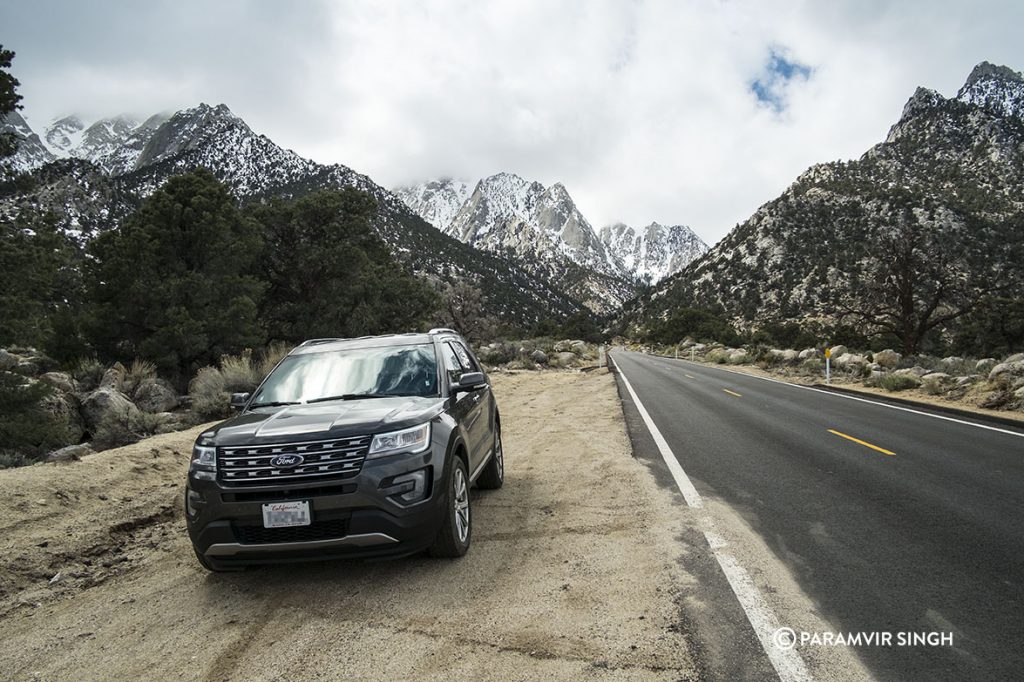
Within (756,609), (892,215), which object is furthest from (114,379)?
(892,215)

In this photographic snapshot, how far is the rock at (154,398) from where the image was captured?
573 inches

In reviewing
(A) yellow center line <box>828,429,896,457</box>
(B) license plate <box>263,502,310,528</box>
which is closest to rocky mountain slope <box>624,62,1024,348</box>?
(A) yellow center line <box>828,429,896,457</box>

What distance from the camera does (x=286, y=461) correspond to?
3.79m

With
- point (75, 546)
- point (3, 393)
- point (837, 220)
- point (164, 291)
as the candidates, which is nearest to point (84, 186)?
point (164, 291)

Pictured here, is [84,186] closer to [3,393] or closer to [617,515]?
A: [3,393]

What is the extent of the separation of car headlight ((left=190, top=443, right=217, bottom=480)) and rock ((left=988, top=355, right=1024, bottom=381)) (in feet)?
51.9

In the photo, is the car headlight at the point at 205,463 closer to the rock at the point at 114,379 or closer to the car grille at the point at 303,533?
the car grille at the point at 303,533

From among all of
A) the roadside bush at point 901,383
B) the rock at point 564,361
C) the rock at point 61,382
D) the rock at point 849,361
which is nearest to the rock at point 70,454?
the rock at point 61,382

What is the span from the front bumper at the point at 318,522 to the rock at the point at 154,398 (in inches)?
493

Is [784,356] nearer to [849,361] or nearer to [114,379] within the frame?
[849,361]

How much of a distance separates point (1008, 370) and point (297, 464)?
15.8m

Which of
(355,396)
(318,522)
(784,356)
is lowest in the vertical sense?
(318,522)

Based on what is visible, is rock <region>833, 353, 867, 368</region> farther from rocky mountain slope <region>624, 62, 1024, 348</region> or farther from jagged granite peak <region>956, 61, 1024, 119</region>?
jagged granite peak <region>956, 61, 1024, 119</region>

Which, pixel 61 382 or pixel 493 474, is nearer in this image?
pixel 493 474
